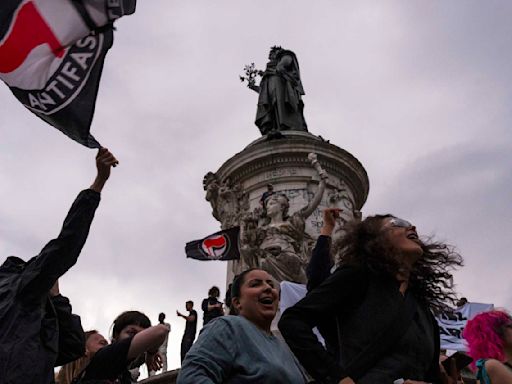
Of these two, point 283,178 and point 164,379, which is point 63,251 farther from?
point 283,178

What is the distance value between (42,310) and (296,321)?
1.32 m

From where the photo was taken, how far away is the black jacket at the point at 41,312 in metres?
2.95

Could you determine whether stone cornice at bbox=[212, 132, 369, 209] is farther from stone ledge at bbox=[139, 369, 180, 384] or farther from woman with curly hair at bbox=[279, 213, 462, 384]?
woman with curly hair at bbox=[279, 213, 462, 384]

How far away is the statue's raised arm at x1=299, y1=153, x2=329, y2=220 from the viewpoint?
36.3 ft

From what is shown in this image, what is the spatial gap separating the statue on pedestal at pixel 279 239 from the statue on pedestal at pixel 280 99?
146 inches

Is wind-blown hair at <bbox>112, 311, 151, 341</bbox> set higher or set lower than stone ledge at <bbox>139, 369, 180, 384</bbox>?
lower

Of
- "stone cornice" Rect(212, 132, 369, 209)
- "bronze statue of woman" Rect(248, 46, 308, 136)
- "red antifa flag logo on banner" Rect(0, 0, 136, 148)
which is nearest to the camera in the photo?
"red antifa flag logo on banner" Rect(0, 0, 136, 148)

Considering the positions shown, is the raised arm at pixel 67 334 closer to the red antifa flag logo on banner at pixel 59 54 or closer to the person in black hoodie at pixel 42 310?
the person in black hoodie at pixel 42 310

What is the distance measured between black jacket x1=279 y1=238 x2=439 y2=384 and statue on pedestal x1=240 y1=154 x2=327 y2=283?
7228mm

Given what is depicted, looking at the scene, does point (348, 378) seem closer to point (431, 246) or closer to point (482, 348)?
point (431, 246)

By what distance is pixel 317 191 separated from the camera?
11383 millimetres

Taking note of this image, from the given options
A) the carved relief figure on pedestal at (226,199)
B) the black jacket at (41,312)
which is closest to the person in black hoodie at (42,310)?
the black jacket at (41,312)

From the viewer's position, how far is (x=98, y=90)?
12.9ft

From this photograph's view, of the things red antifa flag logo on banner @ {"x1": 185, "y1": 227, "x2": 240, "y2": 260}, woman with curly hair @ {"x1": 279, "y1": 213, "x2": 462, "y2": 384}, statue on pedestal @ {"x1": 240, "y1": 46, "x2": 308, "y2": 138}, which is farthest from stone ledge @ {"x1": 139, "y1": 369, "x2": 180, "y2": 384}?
statue on pedestal @ {"x1": 240, "y1": 46, "x2": 308, "y2": 138}
